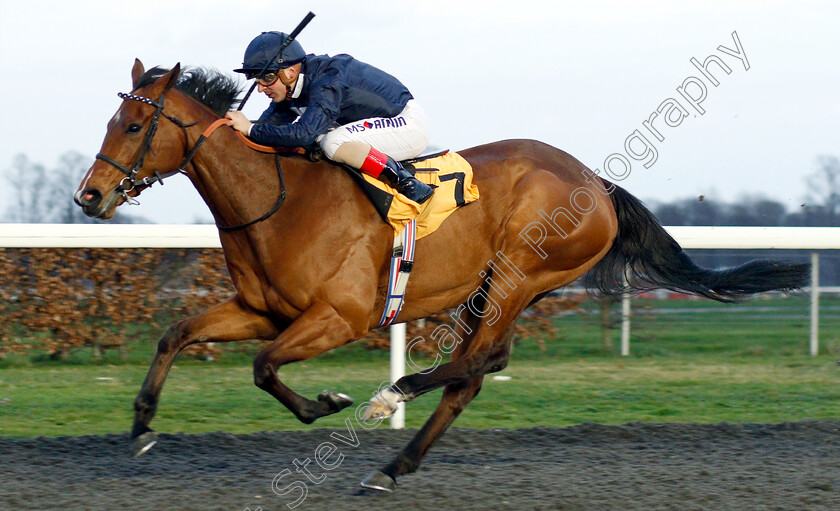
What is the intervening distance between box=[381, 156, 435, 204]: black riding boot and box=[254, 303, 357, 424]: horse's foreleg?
0.58 m

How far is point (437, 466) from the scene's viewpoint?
3.93 m


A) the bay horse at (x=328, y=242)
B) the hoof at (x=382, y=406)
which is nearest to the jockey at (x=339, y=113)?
the bay horse at (x=328, y=242)

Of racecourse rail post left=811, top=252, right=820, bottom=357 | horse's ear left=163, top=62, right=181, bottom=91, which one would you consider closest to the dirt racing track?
horse's ear left=163, top=62, right=181, bottom=91

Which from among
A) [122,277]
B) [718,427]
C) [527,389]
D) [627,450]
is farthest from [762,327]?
[122,277]

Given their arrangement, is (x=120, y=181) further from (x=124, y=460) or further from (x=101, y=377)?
(x=101, y=377)

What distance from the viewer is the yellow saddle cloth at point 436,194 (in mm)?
3557

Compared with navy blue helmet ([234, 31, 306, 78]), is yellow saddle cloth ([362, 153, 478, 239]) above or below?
below

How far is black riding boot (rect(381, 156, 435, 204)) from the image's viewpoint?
354 centimetres

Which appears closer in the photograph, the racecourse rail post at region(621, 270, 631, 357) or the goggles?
the goggles

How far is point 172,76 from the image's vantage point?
3.30 metres

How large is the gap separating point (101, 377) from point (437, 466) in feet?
10.3

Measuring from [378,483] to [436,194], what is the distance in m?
1.23

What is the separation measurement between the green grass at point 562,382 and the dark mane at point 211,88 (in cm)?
195

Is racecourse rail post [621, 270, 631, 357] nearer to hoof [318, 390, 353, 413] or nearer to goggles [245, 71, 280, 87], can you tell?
hoof [318, 390, 353, 413]
